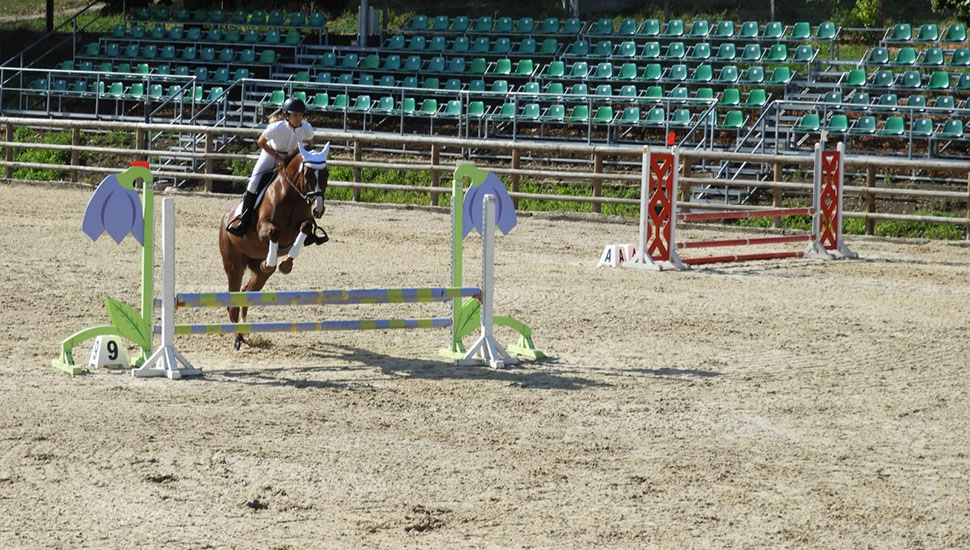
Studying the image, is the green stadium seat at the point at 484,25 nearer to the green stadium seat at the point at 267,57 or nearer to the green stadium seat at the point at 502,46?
the green stadium seat at the point at 502,46

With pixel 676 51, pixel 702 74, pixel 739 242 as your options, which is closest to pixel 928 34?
pixel 702 74

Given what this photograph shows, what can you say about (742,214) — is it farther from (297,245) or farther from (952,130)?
(952,130)

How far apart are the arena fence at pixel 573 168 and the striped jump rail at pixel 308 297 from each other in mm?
8792

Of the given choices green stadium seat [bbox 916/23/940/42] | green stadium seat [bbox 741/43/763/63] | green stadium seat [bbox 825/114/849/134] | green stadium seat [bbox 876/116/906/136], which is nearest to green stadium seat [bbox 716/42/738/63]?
green stadium seat [bbox 741/43/763/63]

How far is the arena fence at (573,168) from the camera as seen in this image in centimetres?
1856

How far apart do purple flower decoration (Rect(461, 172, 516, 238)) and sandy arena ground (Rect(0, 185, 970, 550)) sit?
1030mm

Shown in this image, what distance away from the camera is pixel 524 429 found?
7641mm

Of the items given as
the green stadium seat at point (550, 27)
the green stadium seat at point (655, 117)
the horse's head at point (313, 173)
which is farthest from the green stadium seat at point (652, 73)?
the horse's head at point (313, 173)

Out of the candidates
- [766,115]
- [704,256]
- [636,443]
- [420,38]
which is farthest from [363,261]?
[420,38]

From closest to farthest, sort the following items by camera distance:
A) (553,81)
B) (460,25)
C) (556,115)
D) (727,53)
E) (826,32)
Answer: (556,115) < (727,53) < (826,32) < (553,81) < (460,25)

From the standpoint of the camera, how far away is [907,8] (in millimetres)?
31719

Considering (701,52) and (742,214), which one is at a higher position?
(701,52)

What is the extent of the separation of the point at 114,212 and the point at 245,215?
1.43 m

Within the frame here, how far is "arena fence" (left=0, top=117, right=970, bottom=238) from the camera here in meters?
18.6
